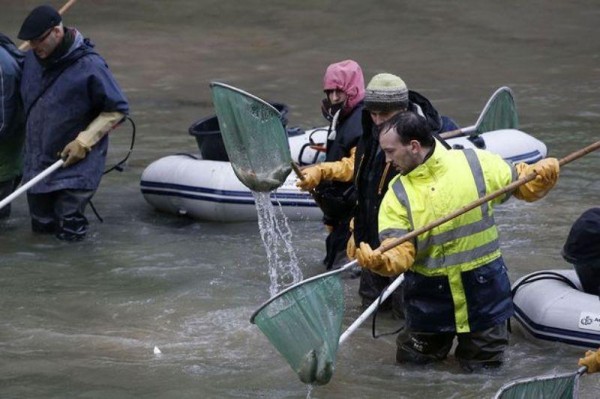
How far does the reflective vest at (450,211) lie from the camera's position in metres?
5.80

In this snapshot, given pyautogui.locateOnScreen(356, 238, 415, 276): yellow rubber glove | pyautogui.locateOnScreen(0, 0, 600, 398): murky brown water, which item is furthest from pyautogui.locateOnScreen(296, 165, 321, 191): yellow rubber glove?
pyautogui.locateOnScreen(356, 238, 415, 276): yellow rubber glove

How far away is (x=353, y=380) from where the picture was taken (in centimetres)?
655

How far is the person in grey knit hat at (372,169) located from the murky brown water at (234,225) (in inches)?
10.6

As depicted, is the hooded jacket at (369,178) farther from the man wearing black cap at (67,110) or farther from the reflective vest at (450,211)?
the man wearing black cap at (67,110)

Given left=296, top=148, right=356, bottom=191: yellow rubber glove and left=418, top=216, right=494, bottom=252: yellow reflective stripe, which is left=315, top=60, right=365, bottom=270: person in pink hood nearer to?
left=296, top=148, right=356, bottom=191: yellow rubber glove

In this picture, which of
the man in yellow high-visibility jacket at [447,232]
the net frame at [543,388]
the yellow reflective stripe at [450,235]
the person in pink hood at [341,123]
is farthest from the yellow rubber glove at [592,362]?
the person in pink hood at [341,123]

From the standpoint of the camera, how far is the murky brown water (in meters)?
6.65

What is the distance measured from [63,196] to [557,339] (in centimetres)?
A: 376

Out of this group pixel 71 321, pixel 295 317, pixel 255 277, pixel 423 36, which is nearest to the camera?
pixel 295 317

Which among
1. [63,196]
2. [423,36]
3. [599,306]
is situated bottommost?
[423,36]

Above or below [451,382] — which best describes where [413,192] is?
above

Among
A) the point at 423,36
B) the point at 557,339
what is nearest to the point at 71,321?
the point at 557,339

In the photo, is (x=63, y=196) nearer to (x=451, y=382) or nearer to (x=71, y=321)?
(x=71, y=321)

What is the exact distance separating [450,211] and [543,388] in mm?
955
